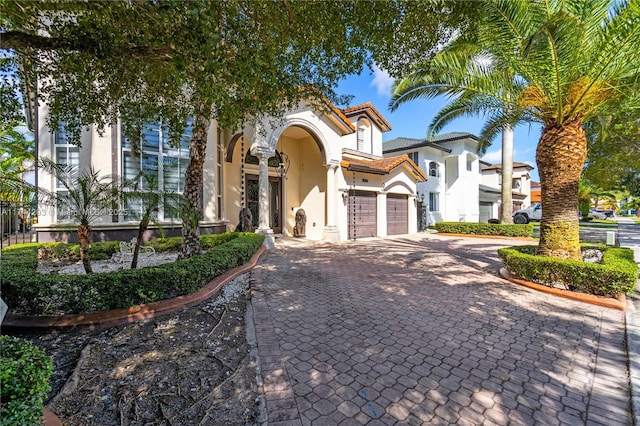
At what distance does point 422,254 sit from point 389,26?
872 centimetres

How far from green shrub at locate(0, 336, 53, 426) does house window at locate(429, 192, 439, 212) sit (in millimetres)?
25609

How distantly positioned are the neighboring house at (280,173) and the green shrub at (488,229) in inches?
101

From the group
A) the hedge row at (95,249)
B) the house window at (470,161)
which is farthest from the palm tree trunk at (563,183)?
the house window at (470,161)

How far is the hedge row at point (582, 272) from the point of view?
19.1 feet

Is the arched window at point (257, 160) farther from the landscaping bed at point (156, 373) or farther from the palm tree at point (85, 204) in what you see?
the landscaping bed at point (156, 373)

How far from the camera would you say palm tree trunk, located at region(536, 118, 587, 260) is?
7059 mm

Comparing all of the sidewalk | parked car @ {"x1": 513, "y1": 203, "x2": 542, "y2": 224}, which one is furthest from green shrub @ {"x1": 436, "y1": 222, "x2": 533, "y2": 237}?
the sidewalk

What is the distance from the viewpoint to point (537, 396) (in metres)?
3.08

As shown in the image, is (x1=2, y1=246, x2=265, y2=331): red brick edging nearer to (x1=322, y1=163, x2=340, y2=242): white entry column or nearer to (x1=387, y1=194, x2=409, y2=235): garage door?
(x1=322, y1=163, x2=340, y2=242): white entry column

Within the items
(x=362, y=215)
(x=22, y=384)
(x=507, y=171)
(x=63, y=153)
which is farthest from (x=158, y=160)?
(x=507, y=171)

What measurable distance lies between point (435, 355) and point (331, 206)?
11.5 meters

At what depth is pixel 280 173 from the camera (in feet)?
51.5

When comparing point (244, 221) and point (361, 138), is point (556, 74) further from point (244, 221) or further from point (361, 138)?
point (361, 138)

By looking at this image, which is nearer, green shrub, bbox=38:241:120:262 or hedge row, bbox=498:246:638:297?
hedge row, bbox=498:246:638:297
